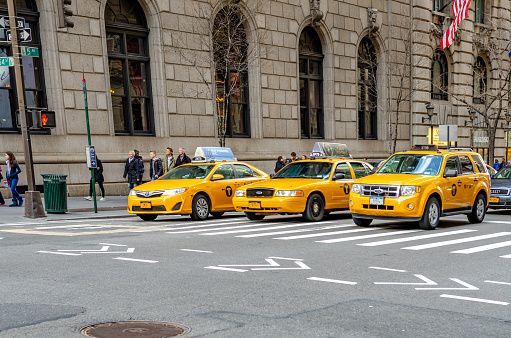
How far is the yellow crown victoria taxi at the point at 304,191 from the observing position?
13531mm

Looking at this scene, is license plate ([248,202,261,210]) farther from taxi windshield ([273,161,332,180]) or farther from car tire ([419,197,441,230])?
car tire ([419,197,441,230])

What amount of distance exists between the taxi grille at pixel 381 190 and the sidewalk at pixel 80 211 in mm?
7240

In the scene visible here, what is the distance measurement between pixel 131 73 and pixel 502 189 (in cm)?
1508

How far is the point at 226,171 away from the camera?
15.7 metres

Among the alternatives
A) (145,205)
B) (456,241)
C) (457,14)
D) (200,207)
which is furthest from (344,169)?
(457,14)

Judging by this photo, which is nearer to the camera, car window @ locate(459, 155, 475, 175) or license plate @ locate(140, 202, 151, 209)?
car window @ locate(459, 155, 475, 175)

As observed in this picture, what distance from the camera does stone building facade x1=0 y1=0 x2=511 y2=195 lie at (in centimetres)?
2119

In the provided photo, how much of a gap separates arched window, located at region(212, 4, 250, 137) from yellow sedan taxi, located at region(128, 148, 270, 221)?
27.3 feet

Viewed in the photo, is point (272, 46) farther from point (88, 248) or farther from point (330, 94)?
point (88, 248)

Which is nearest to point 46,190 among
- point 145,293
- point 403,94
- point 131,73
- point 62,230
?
point 62,230

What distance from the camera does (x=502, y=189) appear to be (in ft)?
55.6

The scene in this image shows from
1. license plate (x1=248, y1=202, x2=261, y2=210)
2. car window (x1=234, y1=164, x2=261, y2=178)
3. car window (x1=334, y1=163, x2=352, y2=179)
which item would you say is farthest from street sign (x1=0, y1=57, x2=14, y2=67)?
car window (x1=334, y1=163, x2=352, y2=179)

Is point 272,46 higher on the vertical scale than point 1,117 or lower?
higher

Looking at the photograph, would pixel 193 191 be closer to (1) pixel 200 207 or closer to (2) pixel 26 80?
(1) pixel 200 207
